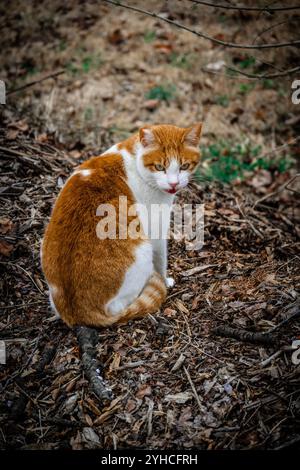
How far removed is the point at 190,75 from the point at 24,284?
15.0 feet

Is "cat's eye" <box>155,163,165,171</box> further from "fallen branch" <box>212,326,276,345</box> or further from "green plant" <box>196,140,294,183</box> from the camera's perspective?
"green plant" <box>196,140,294,183</box>

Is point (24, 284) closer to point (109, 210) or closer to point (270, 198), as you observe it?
point (109, 210)

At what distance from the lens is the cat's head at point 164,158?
3039mm

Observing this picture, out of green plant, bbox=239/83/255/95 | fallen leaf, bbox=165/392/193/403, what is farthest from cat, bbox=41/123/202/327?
green plant, bbox=239/83/255/95

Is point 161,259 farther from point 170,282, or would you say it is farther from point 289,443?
point 289,443

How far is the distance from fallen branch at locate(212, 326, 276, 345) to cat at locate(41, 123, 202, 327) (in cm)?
50

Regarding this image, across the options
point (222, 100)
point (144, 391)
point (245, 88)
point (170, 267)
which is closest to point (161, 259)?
point (170, 267)

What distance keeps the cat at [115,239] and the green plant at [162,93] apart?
124 inches

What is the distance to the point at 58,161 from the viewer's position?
13.9 ft

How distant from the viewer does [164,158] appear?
10.0 ft

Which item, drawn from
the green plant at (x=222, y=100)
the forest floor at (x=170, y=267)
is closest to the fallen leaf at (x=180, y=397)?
the forest floor at (x=170, y=267)

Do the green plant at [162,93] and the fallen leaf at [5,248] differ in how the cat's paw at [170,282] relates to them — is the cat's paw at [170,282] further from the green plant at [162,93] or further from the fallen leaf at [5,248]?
the green plant at [162,93]

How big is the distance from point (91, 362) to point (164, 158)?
1.53 m

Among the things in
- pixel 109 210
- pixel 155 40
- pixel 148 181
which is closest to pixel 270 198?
pixel 148 181
